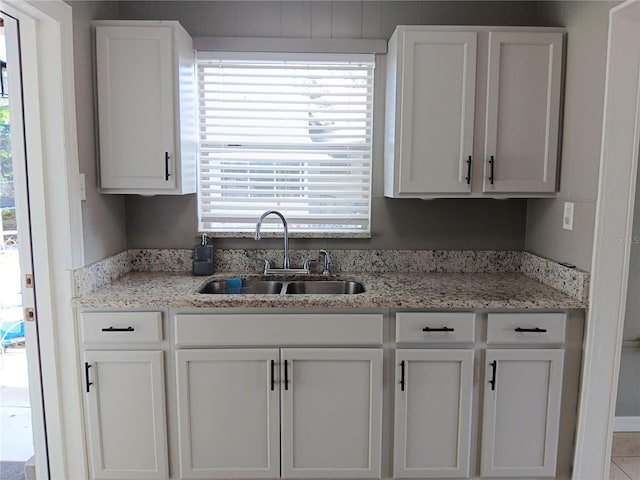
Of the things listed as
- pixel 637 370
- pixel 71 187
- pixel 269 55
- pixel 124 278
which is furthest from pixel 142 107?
pixel 637 370

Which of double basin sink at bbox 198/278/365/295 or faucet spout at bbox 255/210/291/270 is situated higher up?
faucet spout at bbox 255/210/291/270

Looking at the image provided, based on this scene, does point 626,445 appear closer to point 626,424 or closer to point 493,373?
point 626,424

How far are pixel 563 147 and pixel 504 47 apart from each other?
1.84 feet

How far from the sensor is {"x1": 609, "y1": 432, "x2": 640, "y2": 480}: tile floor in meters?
2.21

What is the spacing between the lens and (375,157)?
2.44 m

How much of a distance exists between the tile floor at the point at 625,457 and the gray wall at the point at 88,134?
112 inches

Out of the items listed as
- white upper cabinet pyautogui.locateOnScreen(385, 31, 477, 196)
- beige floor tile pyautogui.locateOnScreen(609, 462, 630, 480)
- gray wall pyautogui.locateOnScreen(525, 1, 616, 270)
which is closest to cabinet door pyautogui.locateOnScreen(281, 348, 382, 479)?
white upper cabinet pyautogui.locateOnScreen(385, 31, 477, 196)

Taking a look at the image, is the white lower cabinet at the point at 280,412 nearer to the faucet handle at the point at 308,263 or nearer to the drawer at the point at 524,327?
the drawer at the point at 524,327

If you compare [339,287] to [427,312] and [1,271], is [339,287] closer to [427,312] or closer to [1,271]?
[427,312]

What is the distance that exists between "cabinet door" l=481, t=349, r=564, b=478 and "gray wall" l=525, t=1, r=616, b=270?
497 millimetres

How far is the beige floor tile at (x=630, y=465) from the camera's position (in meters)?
2.22

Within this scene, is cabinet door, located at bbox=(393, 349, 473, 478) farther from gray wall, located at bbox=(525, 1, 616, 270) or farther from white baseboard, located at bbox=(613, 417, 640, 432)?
white baseboard, located at bbox=(613, 417, 640, 432)

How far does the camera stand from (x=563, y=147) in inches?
83.0

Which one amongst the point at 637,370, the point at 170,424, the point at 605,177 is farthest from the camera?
the point at 637,370
